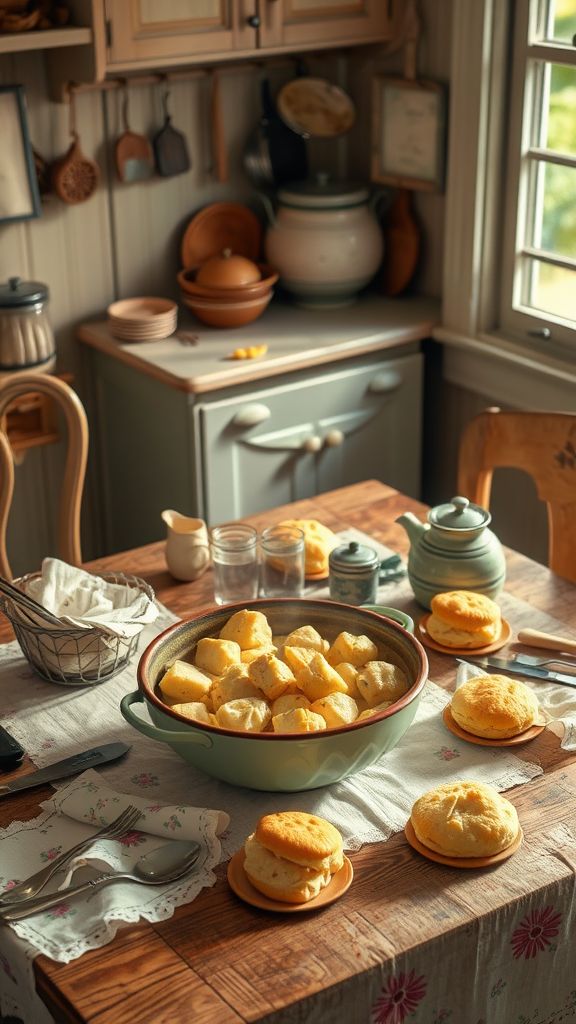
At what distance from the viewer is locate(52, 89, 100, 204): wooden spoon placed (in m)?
2.81

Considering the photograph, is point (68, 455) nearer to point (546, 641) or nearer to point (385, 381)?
point (546, 641)

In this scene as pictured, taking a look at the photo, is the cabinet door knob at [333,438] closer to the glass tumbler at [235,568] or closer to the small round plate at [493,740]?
the glass tumbler at [235,568]

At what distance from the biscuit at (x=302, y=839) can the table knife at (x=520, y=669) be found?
45cm

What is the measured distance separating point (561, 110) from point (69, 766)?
1.88 m

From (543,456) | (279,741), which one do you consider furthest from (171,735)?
(543,456)

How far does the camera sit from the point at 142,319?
281 centimetres

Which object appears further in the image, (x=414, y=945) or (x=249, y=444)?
(x=249, y=444)

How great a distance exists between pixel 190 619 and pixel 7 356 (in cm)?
129

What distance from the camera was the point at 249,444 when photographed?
2.80m

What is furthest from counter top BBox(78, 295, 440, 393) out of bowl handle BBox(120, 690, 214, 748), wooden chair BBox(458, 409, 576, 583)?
bowl handle BBox(120, 690, 214, 748)

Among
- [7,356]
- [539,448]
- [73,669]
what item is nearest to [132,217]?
[7,356]

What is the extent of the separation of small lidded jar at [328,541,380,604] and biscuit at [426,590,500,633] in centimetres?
11

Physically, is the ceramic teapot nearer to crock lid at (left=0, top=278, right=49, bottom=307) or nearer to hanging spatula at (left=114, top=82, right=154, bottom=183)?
crock lid at (left=0, top=278, right=49, bottom=307)

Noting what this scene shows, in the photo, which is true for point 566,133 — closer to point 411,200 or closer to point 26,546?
point 411,200
